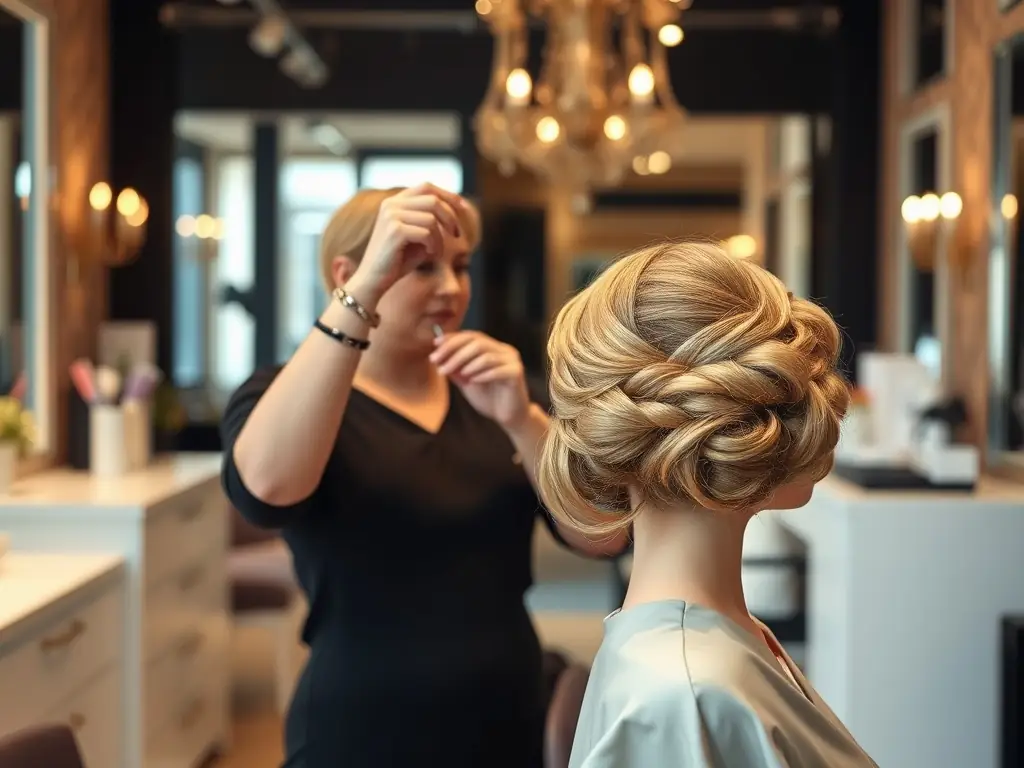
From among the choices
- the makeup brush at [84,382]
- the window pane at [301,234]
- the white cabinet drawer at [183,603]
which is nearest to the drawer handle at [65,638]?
the white cabinet drawer at [183,603]

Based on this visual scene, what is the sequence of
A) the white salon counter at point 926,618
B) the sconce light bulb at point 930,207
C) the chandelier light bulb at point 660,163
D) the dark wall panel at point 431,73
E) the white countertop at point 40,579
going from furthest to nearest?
the chandelier light bulb at point 660,163
the dark wall panel at point 431,73
the sconce light bulb at point 930,207
the white salon counter at point 926,618
the white countertop at point 40,579

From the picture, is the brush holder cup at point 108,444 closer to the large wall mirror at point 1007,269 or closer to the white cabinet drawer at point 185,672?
the white cabinet drawer at point 185,672

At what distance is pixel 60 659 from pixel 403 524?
42.5 inches

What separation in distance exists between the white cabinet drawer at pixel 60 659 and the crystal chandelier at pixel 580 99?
1595 mm

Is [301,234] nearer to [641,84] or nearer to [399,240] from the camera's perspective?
[641,84]

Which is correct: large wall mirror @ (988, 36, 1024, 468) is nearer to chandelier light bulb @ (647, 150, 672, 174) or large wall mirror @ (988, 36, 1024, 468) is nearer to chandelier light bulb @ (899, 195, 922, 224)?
chandelier light bulb @ (899, 195, 922, 224)

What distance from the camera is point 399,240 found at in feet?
4.15

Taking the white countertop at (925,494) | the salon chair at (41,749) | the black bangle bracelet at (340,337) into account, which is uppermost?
the black bangle bracelet at (340,337)

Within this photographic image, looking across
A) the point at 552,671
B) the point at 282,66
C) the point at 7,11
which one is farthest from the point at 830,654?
the point at 282,66

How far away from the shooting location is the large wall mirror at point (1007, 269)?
312cm

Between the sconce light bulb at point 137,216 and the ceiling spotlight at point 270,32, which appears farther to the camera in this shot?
the ceiling spotlight at point 270,32

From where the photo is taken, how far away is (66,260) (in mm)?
3549

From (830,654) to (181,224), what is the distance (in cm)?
311

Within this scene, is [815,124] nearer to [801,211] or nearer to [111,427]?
[801,211]
